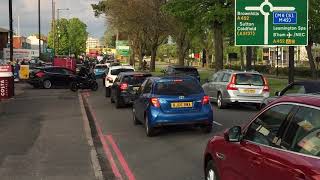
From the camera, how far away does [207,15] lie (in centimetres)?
3812

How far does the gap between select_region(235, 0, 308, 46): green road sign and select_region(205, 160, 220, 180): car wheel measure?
65.4 feet

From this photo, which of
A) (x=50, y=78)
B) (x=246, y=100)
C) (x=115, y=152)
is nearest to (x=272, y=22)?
(x=246, y=100)

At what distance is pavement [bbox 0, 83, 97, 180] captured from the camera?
9.83 meters

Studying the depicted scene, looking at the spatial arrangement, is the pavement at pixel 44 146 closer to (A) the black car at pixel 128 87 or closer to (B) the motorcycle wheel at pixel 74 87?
(A) the black car at pixel 128 87

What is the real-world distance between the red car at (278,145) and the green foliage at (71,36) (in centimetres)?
14247

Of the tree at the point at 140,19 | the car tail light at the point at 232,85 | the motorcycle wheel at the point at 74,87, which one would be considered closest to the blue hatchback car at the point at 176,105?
the car tail light at the point at 232,85

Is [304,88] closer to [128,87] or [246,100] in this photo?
[246,100]

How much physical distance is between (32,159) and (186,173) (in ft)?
10.1

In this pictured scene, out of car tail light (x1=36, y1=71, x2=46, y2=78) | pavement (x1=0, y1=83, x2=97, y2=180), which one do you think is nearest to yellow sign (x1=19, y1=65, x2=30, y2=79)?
car tail light (x1=36, y1=71, x2=46, y2=78)

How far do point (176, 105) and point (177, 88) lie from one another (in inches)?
21.0

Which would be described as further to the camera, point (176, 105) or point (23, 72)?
point (23, 72)

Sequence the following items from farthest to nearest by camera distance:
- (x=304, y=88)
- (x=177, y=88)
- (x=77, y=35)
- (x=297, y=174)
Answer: (x=77, y=35)
(x=304, y=88)
(x=177, y=88)
(x=297, y=174)

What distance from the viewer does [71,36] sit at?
527ft

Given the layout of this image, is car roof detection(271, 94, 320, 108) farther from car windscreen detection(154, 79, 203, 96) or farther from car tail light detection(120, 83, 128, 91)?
car tail light detection(120, 83, 128, 91)
